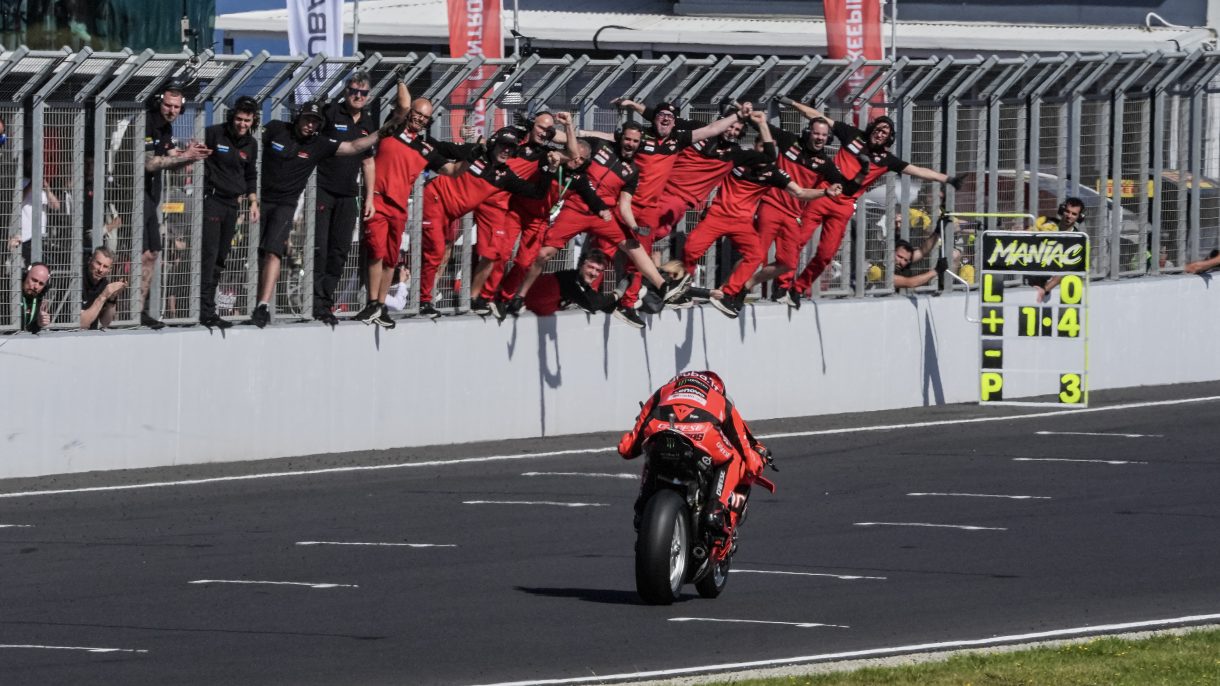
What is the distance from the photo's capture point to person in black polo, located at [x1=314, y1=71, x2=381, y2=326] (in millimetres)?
17713

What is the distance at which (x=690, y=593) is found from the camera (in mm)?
12125

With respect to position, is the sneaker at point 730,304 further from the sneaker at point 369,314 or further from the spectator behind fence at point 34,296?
the spectator behind fence at point 34,296

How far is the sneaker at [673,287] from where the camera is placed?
1973 cm

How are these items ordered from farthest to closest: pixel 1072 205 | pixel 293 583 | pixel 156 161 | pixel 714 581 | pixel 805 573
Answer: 1. pixel 1072 205
2. pixel 156 161
3. pixel 805 573
4. pixel 293 583
5. pixel 714 581

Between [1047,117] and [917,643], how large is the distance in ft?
42.7

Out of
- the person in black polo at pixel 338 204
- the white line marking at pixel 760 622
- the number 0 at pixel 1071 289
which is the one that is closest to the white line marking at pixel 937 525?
the white line marking at pixel 760 622

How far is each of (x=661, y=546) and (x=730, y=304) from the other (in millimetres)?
9061

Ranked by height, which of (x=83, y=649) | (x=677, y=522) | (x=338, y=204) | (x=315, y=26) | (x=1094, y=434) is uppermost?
(x=315, y=26)

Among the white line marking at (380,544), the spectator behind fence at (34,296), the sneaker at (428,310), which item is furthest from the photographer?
the sneaker at (428,310)

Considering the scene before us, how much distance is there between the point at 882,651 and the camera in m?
10.2

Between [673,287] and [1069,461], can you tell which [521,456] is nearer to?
[673,287]

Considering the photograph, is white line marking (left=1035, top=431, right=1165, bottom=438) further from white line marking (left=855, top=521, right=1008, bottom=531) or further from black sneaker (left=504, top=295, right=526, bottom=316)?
white line marking (left=855, top=521, right=1008, bottom=531)

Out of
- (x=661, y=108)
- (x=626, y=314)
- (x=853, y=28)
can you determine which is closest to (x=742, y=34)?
(x=853, y=28)

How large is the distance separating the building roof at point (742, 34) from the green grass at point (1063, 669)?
2840cm
